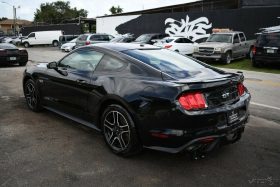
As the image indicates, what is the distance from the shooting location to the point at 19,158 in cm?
429

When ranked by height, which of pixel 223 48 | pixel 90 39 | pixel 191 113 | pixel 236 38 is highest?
pixel 90 39

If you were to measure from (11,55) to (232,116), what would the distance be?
13.7 meters

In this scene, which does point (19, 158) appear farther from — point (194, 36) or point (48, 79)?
point (194, 36)

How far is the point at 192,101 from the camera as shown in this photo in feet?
12.3

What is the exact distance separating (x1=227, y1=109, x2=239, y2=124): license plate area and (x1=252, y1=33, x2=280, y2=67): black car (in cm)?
1219

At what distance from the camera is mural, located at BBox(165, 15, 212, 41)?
26.5 meters

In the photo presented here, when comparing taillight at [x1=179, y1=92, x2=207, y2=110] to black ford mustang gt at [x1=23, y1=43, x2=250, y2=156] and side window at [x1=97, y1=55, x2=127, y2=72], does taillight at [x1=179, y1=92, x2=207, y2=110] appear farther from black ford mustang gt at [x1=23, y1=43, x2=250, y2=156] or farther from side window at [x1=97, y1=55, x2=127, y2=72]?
side window at [x1=97, y1=55, x2=127, y2=72]

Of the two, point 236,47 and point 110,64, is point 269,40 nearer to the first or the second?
point 236,47

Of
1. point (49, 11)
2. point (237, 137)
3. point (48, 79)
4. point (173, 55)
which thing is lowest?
point (237, 137)

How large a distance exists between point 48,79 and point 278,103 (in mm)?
5485

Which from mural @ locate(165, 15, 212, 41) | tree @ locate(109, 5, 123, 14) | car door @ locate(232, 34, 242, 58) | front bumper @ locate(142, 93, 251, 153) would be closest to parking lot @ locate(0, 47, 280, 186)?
front bumper @ locate(142, 93, 251, 153)

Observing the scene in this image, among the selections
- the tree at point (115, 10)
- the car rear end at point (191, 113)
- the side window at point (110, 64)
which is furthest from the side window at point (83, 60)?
the tree at point (115, 10)

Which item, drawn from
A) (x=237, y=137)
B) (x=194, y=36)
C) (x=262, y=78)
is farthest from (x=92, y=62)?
(x=194, y=36)

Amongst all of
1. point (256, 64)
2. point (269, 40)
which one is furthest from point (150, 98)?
point (256, 64)
